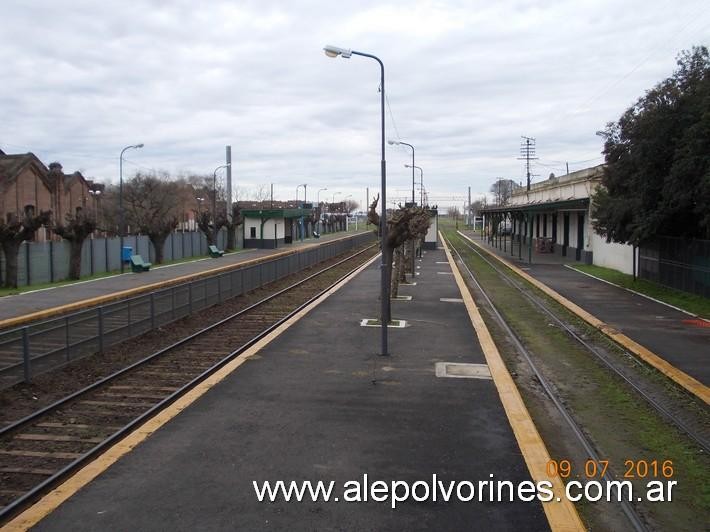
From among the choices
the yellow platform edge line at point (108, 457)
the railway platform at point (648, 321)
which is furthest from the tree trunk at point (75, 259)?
the railway platform at point (648, 321)

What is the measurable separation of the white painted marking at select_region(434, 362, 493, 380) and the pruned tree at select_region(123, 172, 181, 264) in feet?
105

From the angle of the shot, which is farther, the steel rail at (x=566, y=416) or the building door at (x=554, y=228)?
the building door at (x=554, y=228)

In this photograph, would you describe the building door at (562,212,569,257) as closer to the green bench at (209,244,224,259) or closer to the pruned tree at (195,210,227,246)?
the green bench at (209,244,224,259)

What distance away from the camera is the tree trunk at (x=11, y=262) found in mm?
27188

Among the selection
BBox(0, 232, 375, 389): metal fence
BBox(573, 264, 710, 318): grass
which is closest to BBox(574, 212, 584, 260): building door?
BBox(573, 264, 710, 318): grass

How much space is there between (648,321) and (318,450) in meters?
13.5

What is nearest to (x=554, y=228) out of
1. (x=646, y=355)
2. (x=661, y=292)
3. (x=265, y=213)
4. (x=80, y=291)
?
(x=265, y=213)

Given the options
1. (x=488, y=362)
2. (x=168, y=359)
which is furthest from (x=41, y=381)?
(x=488, y=362)

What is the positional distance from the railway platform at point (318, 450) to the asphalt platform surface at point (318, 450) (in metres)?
0.02

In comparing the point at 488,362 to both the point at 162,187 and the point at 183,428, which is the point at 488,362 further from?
the point at 162,187

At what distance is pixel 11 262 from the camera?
27359 mm

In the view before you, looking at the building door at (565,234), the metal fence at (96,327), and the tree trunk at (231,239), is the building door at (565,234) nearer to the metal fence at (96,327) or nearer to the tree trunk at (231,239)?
the tree trunk at (231,239)

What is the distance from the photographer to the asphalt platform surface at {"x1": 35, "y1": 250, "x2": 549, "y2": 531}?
19.5ft

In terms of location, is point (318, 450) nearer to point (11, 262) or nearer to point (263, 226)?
point (11, 262)
